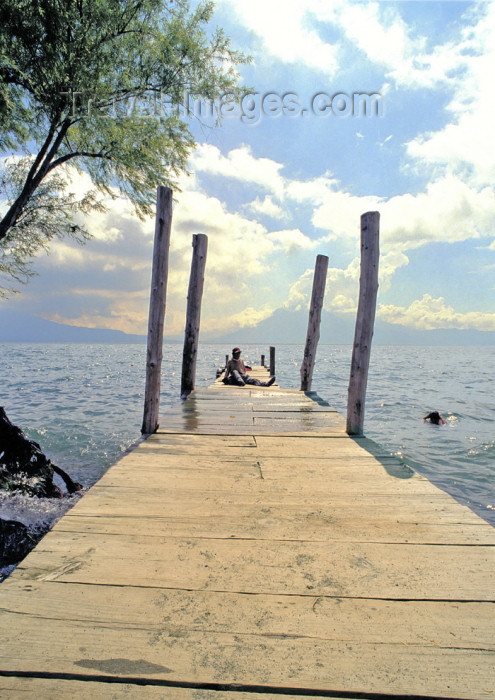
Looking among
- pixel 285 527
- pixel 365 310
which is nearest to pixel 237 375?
pixel 365 310

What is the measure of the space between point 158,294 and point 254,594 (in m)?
4.15

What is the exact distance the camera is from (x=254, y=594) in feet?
5.88

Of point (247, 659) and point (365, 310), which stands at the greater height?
point (365, 310)

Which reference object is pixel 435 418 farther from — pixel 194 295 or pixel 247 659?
pixel 247 659

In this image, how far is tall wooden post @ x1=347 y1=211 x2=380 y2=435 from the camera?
4883mm

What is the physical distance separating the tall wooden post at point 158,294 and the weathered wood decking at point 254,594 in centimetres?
201

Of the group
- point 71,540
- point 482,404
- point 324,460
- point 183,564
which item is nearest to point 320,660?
point 183,564

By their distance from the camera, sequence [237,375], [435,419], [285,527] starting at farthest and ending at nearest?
[435,419]
[237,375]
[285,527]

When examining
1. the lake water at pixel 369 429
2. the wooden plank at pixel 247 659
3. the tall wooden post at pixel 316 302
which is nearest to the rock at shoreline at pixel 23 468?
the lake water at pixel 369 429

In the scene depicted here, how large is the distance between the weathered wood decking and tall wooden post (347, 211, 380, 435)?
5.33 ft

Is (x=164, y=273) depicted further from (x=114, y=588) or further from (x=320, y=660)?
(x=320, y=660)

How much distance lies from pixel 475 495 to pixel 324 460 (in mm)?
4299

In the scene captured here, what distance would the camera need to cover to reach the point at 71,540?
2.23m

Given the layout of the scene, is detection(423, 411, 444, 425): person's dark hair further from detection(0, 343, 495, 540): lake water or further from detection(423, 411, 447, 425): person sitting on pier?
detection(0, 343, 495, 540): lake water
